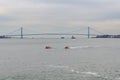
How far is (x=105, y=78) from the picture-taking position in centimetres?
4112

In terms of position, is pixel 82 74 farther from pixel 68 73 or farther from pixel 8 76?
pixel 8 76

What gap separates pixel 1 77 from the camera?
42.9 metres

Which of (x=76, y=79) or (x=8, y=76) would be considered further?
(x=8, y=76)

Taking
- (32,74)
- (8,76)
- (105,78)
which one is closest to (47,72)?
(32,74)

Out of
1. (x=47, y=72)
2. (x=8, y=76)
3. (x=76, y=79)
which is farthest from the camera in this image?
(x=47, y=72)

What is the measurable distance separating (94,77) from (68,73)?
4556mm

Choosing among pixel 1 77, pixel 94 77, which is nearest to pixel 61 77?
pixel 94 77

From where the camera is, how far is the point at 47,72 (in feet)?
153

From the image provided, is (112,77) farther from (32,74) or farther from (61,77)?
(32,74)

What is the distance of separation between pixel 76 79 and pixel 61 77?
99.7 inches

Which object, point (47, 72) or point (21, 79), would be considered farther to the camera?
point (47, 72)

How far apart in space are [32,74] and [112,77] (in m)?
9.54

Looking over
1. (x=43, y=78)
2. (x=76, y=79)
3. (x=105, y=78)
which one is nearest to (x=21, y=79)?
A: (x=43, y=78)

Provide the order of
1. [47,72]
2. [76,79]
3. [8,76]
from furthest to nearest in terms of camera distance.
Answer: [47,72]
[8,76]
[76,79]
